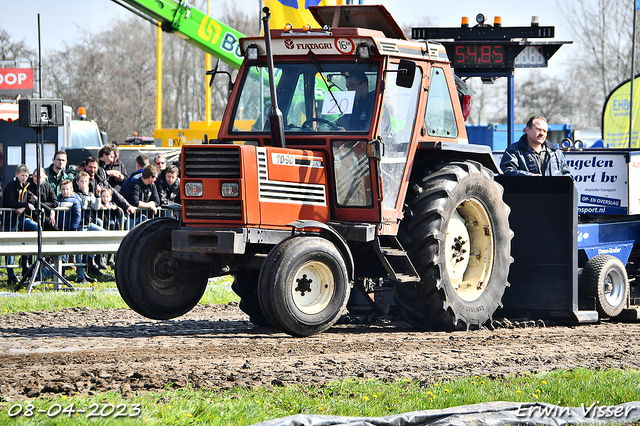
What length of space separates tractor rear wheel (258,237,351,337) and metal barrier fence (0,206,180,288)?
19.1 ft

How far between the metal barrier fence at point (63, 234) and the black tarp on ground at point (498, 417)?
27.6 feet

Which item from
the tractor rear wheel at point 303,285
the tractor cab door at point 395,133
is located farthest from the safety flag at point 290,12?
the tractor rear wheel at point 303,285

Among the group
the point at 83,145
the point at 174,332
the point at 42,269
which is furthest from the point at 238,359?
the point at 83,145

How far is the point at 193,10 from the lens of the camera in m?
16.0

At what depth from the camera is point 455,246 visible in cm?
863

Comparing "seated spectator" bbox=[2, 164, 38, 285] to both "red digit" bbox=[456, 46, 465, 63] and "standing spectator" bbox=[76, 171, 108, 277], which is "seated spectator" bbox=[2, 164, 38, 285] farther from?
"red digit" bbox=[456, 46, 465, 63]

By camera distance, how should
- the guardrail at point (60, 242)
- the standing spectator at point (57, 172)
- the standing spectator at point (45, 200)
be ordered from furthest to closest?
the standing spectator at point (57, 172) < the standing spectator at point (45, 200) < the guardrail at point (60, 242)

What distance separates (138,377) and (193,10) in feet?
37.2

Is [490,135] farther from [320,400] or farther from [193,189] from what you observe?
[320,400]

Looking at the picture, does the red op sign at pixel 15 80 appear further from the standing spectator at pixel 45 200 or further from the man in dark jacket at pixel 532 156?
the man in dark jacket at pixel 532 156

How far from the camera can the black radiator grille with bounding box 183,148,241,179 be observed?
7449mm

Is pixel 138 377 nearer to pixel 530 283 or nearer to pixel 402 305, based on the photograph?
pixel 402 305

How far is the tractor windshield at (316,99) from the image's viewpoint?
8.00 metres

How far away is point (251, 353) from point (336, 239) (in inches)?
52.0
